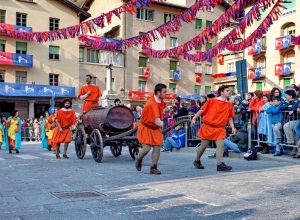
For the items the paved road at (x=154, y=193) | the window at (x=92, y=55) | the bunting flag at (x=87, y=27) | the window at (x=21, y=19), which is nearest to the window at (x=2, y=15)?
the window at (x=21, y=19)

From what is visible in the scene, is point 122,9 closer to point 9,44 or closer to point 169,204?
Answer: point 169,204

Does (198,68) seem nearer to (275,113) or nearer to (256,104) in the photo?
(256,104)

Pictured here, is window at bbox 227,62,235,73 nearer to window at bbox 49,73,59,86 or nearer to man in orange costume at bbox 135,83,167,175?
window at bbox 49,73,59,86

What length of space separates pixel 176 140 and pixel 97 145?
4.95 metres

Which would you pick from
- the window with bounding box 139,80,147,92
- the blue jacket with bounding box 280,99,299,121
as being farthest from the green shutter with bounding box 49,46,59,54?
the blue jacket with bounding box 280,99,299,121

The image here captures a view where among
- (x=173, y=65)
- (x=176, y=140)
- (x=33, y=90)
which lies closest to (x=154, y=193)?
(x=176, y=140)

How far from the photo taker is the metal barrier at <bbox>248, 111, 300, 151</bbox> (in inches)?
452

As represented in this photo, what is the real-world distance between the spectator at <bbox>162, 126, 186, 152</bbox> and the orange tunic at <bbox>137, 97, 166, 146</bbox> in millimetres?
6858

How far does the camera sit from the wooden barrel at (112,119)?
1161cm

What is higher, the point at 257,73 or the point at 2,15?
the point at 2,15

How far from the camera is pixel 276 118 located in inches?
A: 474

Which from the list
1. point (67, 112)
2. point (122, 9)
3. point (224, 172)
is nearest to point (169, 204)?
point (224, 172)

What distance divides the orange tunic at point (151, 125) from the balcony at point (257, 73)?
3975 cm

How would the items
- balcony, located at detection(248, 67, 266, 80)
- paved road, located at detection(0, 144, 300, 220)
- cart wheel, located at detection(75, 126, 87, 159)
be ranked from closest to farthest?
paved road, located at detection(0, 144, 300, 220)
cart wheel, located at detection(75, 126, 87, 159)
balcony, located at detection(248, 67, 266, 80)
